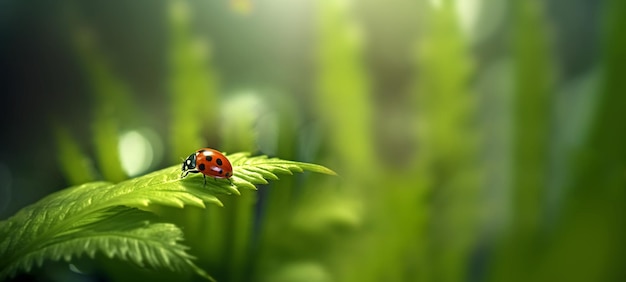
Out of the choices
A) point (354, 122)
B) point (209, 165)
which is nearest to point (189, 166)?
point (209, 165)

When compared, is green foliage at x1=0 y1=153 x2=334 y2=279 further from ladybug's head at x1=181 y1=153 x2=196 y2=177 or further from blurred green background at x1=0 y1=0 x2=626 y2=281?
blurred green background at x1=0 y1=0 x2=626 y2=281

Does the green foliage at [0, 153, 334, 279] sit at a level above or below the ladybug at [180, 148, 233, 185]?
below

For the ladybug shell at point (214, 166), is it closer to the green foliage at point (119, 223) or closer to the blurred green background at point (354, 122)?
the green foliage at point (119, 223)

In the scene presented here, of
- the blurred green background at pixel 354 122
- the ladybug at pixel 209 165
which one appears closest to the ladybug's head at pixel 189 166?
the ladybug at pixel 209 165

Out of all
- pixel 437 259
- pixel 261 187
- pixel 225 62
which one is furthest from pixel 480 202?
pixel 225 62

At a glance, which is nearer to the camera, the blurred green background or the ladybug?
the ladybug

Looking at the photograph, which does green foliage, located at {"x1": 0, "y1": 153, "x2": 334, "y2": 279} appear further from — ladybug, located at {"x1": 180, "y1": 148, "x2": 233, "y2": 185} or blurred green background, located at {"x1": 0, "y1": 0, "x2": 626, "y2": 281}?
blurred green background, located at {"x1": 0, "y1": 0, "x2": 626, "y2": 281}

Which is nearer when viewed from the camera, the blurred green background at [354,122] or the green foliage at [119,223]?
the green foliage at [119,223]

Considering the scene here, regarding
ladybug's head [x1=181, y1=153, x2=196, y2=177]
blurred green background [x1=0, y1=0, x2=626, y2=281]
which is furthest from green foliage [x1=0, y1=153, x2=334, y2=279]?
blurred green background [x1=0, y1=0, x2=626, y2=281]
